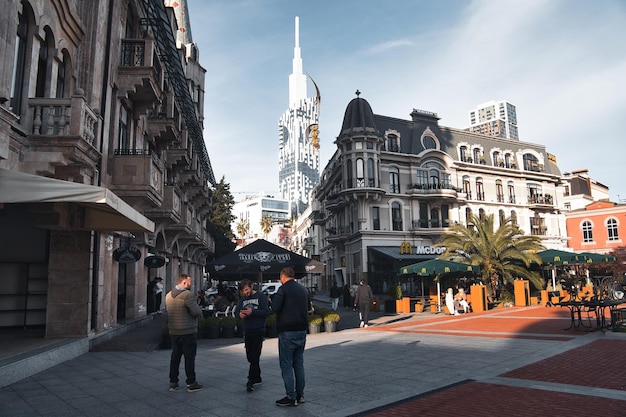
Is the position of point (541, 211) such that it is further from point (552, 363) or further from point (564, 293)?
point (552, 363)

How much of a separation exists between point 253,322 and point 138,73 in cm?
945

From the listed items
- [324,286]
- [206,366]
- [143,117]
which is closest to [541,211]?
[324,286]

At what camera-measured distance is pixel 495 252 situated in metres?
25.6

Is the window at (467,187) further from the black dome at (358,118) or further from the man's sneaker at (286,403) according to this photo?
the man's sneaker at (286,403)

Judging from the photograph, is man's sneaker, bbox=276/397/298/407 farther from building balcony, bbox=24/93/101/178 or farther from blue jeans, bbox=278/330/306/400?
building balcony, bbox=24/93/101/178

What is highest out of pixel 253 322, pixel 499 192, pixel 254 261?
pixel 499 192

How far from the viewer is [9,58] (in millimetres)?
7660

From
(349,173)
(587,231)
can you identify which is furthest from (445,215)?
(587,231)

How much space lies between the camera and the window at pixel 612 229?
47094 millimetres

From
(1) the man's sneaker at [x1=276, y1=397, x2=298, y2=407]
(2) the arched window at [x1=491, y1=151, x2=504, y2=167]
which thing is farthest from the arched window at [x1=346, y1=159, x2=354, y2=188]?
(1) the man's sneaker at [x1=276, y1=397, x2=298, y2=407]

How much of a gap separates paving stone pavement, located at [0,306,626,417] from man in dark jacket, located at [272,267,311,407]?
9.2 inches

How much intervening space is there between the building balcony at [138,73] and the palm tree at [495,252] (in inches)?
741

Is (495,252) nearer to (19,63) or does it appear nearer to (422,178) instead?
(422,178)

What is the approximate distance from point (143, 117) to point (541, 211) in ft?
141
